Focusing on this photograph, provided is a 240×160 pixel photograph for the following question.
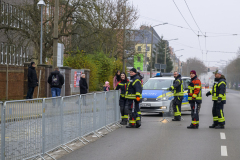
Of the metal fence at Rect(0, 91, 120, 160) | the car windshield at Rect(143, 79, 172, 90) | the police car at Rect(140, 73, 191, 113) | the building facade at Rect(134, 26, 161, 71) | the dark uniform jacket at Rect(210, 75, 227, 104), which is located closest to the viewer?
the metal fence at Rect(0, 91, 120, 160)

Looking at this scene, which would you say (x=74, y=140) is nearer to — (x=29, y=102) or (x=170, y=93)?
(x=29, y=102)

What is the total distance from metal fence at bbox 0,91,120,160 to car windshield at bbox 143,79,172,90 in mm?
6139

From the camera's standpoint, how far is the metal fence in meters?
6.12

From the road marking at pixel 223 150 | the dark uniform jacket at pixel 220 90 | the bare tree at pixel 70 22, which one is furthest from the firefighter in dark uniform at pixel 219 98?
the bare tree at pixel 70 22

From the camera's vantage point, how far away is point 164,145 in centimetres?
908

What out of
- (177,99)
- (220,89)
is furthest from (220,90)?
(177,99)

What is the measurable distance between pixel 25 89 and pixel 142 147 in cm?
1391

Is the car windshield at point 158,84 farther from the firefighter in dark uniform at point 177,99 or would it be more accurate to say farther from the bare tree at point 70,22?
the bare tree at point 70,22

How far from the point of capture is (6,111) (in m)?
5.94

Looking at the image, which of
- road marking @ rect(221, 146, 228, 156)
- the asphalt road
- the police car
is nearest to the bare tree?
the police car

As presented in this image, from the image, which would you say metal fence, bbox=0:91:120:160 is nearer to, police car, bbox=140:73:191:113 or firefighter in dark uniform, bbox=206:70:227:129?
firefighter in dark uniform, bbox=206:70:227:129

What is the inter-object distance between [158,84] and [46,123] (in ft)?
34.2

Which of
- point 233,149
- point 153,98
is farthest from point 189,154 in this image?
point 153,98

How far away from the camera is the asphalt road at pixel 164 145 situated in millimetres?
7719
